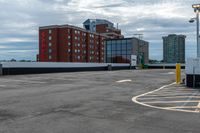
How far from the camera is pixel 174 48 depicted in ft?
222

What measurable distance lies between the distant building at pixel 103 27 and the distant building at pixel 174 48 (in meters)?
55.6

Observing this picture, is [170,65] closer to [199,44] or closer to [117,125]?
[199,44]

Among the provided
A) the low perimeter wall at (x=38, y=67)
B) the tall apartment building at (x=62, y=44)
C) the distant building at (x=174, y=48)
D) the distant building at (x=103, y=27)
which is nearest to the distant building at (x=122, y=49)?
the distant building at (x=174, y=48)

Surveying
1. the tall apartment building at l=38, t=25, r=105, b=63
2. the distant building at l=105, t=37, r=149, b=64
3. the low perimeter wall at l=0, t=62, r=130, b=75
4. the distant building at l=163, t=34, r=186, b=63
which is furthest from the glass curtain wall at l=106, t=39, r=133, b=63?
the tall apartment building at l=38, t=25, r=105, b=63

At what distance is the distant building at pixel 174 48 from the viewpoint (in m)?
63.8

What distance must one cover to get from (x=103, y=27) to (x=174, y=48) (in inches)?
2606

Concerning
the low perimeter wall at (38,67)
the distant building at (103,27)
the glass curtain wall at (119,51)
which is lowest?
the low perimeter wall at (38,67)

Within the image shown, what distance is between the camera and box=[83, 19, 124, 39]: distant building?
130125 millimetres

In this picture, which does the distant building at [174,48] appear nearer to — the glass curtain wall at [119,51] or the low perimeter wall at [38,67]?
the glass curtain wall at [119,51]

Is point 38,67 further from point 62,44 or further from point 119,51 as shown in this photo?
point 62,44

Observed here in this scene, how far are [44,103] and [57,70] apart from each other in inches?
1163

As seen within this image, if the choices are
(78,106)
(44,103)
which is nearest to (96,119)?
(78,106)

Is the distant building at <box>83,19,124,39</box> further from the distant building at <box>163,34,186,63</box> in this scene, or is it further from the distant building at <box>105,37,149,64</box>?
the distant building at <box>163,34,186,63</box>

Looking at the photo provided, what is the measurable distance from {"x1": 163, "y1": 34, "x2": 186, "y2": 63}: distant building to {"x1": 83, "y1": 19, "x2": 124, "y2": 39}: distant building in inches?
2191
